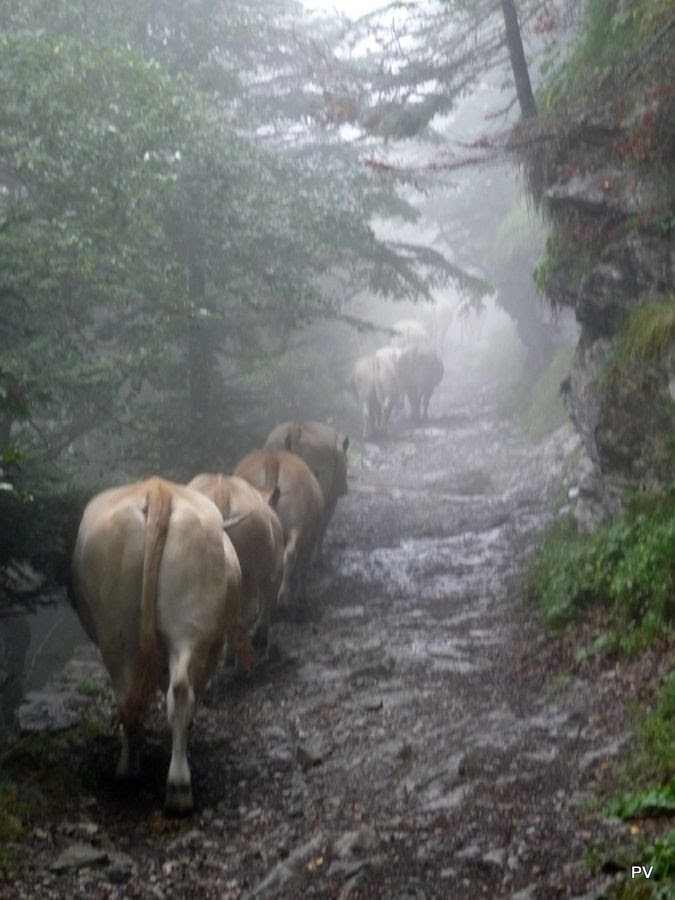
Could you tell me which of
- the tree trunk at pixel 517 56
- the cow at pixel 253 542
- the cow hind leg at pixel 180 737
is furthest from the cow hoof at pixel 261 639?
the tree trunk at pixel 517 56

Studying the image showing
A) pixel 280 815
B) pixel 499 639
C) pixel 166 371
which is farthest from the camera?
pixel 166 371

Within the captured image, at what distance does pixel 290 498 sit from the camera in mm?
10789

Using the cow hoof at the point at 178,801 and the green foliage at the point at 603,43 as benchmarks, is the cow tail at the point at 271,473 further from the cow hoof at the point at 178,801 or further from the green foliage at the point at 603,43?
the green foliage at the point at 603,43

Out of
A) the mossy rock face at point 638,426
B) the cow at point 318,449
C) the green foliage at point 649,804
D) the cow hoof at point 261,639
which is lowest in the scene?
the cow hoof at point 261,639

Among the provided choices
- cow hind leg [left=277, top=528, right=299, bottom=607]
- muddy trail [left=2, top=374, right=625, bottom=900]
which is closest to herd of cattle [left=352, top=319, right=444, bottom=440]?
cow hind leg [left=277, top=528, right=299, bottom=607]

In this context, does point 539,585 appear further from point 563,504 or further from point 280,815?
point 280,815

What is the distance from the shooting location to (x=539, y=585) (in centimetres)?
965

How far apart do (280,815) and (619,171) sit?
786 cm

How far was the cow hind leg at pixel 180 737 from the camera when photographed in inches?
233

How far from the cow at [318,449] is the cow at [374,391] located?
9593mm

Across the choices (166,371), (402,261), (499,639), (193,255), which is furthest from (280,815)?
(402,261)

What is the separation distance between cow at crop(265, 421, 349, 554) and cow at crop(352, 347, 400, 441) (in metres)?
9.59

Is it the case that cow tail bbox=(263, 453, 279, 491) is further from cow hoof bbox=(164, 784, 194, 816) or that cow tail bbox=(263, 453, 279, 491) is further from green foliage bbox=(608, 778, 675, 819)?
green foliage bbox=(608, 778, 675, 819)

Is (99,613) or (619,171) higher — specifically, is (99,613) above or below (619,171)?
below
